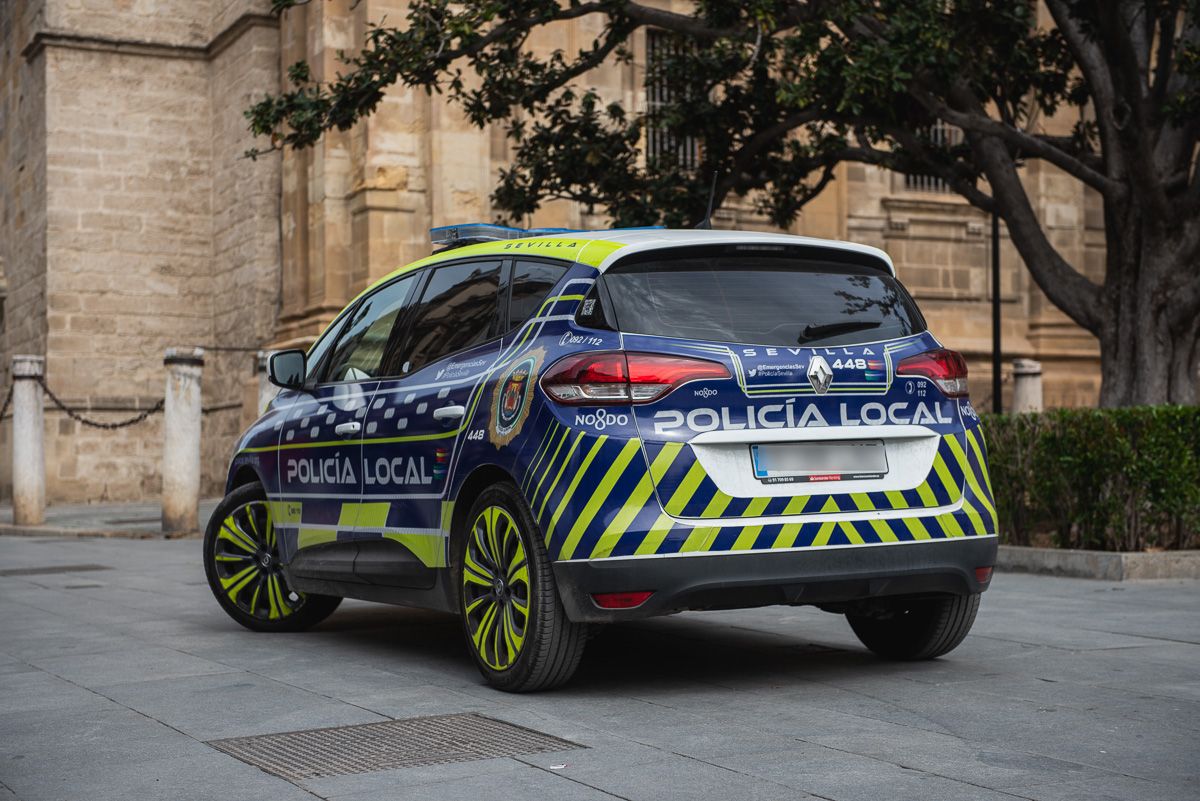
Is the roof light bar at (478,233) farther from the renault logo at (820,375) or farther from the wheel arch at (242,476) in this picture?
the wheel arch at (242,476)

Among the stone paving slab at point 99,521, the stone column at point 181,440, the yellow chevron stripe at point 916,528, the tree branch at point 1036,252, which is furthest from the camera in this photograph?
the stone paving slab at point 99,521

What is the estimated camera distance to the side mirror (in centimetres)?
807

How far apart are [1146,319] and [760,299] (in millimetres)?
8423

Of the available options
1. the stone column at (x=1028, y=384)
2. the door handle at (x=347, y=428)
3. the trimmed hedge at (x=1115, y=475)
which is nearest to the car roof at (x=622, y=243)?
the door handle at (x=347, y=428)

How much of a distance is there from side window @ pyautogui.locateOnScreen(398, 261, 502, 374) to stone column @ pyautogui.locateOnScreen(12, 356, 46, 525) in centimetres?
1283

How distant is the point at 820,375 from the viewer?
6.09m

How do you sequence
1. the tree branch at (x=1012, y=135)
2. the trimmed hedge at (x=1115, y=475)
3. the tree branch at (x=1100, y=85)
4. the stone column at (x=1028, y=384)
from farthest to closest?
1. the stone column at (x=1028, y=384)
2. the tree branch at (x=1100, y=85)
3. the tree branch at (x=1012, y=135)
4. the trimmed hedge at (x=1115, y=475)

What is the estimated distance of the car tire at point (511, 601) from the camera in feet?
19.8

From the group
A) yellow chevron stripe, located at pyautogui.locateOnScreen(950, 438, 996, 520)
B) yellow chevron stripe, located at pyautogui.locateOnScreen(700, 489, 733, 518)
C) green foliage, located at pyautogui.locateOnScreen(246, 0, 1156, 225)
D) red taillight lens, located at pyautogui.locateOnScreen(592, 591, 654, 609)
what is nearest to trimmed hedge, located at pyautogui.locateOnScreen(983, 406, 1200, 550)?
green foliage, located at pyautogui.locateOnScreen(246, 0, 1156, 225)

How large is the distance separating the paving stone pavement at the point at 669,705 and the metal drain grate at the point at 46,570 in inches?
142

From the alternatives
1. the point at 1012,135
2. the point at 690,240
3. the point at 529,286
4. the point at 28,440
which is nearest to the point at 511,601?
the point at 529,286

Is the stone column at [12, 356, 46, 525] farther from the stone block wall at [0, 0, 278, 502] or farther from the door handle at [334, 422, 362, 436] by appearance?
the door handle at [334, 422, 362, 436]

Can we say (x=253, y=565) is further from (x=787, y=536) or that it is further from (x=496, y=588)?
(x=787, y=536)

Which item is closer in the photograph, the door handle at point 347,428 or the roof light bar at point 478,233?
the roof light bar at point 478,233
